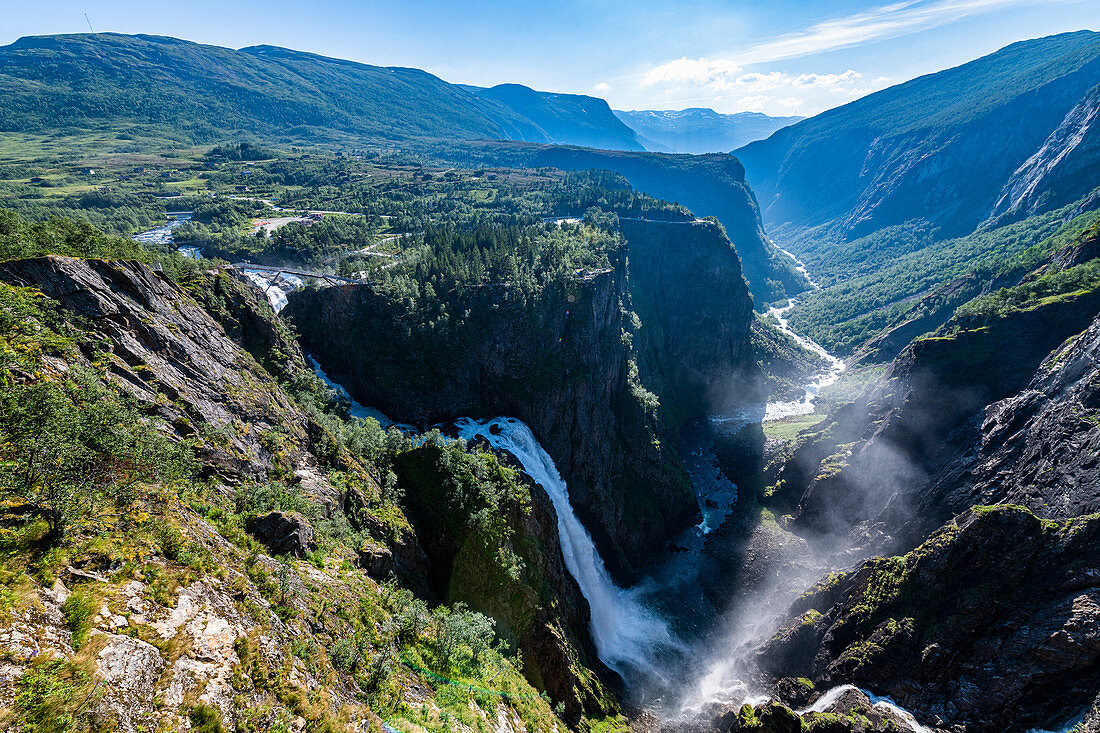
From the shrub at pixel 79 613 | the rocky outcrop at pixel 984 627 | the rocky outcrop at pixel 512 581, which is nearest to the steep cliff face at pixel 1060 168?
the rocky outcrop at pixel 984 627

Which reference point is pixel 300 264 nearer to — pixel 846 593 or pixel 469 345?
pixel 469 345

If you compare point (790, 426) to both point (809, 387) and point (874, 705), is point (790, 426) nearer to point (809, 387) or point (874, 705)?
point (809, 387)

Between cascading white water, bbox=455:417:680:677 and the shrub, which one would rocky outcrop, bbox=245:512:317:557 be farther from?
cascading white water, bbox=455:417:680:677

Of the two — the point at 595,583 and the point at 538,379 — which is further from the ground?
the point at 538,379

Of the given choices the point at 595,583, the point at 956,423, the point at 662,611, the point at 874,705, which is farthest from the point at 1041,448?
the point at 595,583

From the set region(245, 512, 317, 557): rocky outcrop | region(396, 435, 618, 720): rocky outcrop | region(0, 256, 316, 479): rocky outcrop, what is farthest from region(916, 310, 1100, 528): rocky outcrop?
region(0, 256, 316, 479): rocky outcrop

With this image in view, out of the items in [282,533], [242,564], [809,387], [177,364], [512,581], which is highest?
[177,364]

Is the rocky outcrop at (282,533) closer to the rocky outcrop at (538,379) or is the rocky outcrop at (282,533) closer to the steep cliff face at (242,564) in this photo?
the steep cliff face at (242,564)
